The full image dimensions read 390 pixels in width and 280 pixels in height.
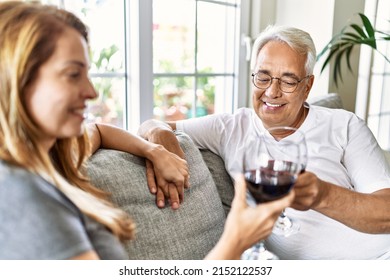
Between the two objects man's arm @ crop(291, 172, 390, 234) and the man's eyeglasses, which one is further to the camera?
the man's eyeglasses

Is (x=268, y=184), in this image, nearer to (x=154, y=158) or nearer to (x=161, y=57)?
(x=154, y=158)

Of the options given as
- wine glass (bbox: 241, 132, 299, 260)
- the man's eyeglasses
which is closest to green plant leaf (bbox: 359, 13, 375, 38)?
the man's eyeglasses

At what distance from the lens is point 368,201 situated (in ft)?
2.93

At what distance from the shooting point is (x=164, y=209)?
904 mm

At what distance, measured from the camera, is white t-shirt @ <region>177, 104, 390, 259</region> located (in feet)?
3.20

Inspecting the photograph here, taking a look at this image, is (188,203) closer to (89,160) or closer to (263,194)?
(89,160)

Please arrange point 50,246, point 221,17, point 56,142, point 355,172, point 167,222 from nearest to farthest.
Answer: point 50,246, point 56,142, point 167,222, point 355,172, point 221,17

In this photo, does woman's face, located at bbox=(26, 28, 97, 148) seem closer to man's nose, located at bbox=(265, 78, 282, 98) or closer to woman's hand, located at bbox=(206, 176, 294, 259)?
woman's hand, located at bbox=(206, 176, 294, 259)

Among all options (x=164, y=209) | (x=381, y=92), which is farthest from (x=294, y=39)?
(x=381, y=92)

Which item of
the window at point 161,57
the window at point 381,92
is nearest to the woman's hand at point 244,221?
the window at point 161,57

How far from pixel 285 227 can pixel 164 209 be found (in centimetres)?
27

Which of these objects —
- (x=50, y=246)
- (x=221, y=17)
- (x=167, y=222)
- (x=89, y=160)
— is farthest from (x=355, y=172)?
(x=221, y=17)

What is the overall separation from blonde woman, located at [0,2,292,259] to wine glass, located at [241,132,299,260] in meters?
0.02
